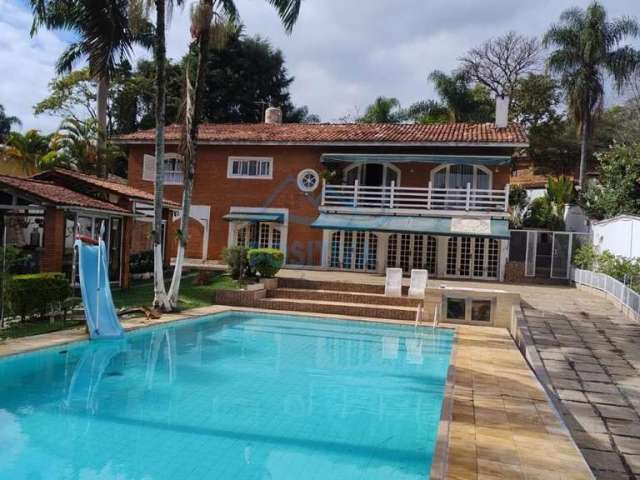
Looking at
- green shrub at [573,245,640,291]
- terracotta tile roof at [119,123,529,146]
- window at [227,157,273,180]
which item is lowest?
green shrub at [573,245,640,291]

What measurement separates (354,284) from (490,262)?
9196 mm

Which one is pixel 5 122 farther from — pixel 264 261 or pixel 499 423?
pixel 499 423

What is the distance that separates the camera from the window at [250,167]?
30156 millimetres

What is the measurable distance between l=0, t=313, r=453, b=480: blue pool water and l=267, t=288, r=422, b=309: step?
5460 millimetres

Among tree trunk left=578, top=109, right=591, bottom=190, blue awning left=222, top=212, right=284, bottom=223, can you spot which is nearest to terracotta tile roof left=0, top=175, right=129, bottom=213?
blue awning left=222, top=212, right=284, bottom=223

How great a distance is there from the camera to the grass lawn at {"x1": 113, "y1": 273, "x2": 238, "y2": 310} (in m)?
18.8

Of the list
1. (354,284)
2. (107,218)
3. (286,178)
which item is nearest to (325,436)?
(354,284)

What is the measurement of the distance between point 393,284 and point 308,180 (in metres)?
10.5

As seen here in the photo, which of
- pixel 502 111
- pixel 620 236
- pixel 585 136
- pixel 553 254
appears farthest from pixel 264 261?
pixel 585 136

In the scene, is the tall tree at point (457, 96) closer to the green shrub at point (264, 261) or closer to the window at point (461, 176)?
the window at point (461, 176)

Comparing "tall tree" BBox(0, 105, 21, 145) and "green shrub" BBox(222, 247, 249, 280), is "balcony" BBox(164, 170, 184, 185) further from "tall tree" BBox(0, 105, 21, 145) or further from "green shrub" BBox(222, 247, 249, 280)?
"tall tree" BBox(0, 105, 21, 145)

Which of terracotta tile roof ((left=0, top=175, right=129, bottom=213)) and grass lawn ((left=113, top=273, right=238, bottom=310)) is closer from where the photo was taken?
terracotta tile roof ((left=0, top=175, right=129, bottom=213))

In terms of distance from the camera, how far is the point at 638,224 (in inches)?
758

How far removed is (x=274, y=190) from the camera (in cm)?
2989
